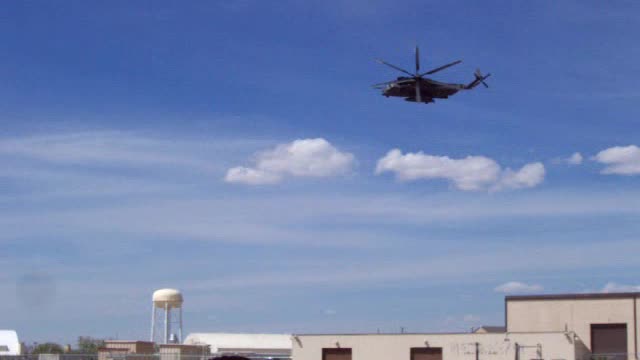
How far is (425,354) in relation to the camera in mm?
54469

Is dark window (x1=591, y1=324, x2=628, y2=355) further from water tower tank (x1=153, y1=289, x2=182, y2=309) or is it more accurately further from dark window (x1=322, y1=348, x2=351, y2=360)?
water tower tank (x1=153, y1=289, x2=182, y2=309)

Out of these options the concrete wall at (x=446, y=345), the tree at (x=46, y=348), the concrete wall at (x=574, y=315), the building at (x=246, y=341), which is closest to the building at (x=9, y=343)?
the tree at (x=46, y=348)

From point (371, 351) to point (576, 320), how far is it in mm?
10386

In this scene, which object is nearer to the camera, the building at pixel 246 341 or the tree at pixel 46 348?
the tree at pixel 46 348

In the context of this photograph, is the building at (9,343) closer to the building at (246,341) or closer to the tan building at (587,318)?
the building at (246,341)

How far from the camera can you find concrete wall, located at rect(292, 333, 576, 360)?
5003cm

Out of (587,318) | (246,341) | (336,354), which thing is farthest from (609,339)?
(246,341)

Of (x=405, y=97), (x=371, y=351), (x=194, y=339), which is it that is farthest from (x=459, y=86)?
(x=194, y=339)

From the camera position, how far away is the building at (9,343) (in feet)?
270

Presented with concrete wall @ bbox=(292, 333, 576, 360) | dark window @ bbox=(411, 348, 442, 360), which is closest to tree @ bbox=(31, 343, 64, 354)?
concrete wall @ bbox=(292, 333, 576, 360)

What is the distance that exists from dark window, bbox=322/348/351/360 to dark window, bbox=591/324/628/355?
1243 centimetres

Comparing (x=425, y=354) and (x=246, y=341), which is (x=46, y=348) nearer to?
(x=246, y=341)

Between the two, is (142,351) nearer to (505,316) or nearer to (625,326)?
(505,316)

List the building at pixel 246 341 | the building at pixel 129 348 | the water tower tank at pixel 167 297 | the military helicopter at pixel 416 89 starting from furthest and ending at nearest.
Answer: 1. the building at pixel 246 341
2. the water tower tank at pixel 167 297
3. the building at pixel 129 348
4. the military helicopter at pixel 416 89
